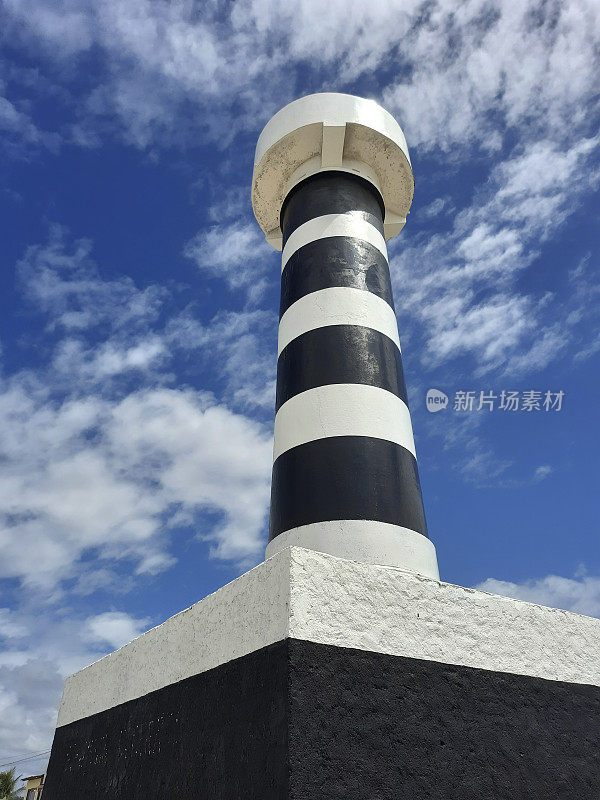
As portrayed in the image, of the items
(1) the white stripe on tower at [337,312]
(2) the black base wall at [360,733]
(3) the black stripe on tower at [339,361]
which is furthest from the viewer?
(1) the white stripe on tower at [337,312]

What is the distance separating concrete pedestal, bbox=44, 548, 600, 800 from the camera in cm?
170

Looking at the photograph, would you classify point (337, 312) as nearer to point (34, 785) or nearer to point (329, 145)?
point (329, 145)

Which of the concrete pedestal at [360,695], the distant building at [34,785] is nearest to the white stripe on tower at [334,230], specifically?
the concrete pedestal at [360,695]

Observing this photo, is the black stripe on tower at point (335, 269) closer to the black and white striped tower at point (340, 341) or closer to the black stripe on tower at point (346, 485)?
the black and white striped tower at point (340, 341)

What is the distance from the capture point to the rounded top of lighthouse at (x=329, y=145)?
4094 mm

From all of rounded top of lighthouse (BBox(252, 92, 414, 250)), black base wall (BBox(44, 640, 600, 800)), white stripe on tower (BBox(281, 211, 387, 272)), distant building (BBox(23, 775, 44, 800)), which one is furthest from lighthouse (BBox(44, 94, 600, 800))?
distant building (BBox(23, 775, 44, 800))

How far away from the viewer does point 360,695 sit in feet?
5.83

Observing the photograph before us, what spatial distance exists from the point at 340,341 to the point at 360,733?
193cm

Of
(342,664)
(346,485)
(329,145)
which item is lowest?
(342,664)

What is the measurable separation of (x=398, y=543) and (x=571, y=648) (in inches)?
29.5

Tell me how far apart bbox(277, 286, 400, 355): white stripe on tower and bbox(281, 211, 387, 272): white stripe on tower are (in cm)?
47

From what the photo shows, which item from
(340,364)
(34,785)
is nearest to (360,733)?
(340,364)

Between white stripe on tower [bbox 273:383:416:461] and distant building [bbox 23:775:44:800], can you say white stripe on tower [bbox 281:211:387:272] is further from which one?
distant building [bbox 23:775:44:800]

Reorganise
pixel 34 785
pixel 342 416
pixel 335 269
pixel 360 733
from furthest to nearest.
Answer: pixel 34 785, pixel 335 269, pixel 342 416, pixel 360 733
